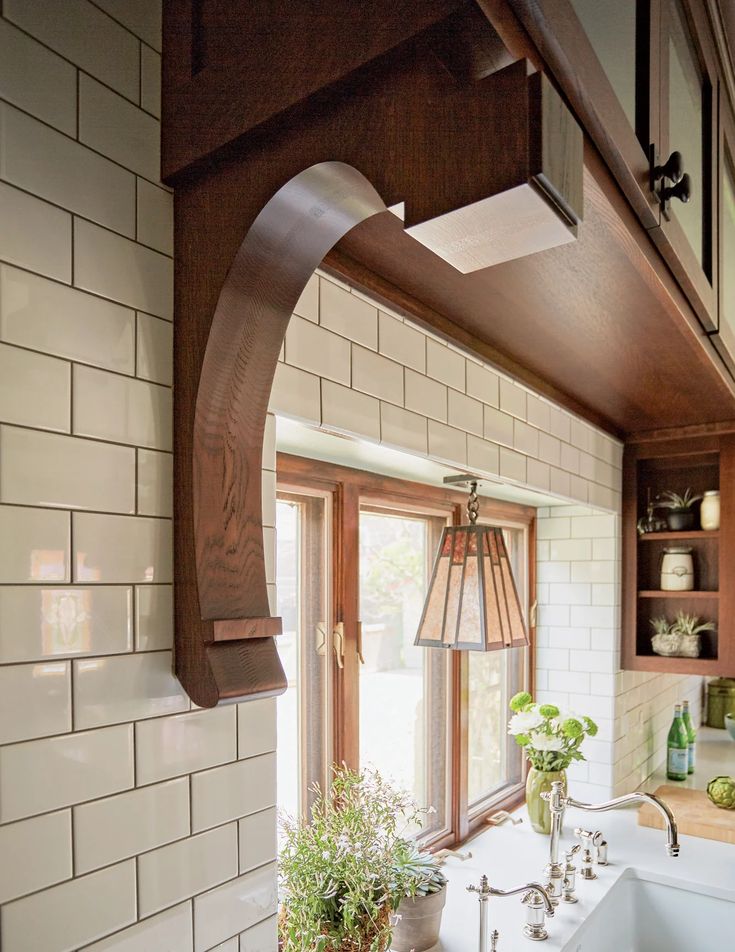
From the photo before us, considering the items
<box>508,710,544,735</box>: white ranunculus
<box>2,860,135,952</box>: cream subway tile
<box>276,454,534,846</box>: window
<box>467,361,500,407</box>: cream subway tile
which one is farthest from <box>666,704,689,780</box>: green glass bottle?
<box>2,860,135,952</box>: cream subway tile

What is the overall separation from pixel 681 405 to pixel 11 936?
1864mm

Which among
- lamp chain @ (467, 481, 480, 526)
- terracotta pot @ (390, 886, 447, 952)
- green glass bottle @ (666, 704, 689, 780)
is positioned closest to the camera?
terracotta pot @ (390, 886, 447, 952)

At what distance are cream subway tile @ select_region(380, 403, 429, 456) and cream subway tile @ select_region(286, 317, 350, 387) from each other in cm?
13

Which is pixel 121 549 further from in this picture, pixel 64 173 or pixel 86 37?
pixel 86 37

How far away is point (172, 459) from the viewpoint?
0.79m

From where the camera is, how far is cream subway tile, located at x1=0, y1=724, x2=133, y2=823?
0.64 m

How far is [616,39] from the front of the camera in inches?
34.1

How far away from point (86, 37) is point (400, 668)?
1409 mm

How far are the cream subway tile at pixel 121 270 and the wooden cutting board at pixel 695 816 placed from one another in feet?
6.58

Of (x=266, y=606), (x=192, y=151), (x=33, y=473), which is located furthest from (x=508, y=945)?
(x=192, y=151)

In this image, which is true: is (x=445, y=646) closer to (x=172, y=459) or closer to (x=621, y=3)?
(x=172, y=459)

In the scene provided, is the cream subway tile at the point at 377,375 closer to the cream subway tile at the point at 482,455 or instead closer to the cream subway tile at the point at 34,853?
the cream subway tile at the point at 482,455

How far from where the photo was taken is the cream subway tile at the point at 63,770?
2.11ft

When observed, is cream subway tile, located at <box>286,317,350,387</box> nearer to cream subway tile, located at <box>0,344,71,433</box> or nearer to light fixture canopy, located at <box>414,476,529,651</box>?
cream subway tile, located at <box>0,344,71,433</box>
